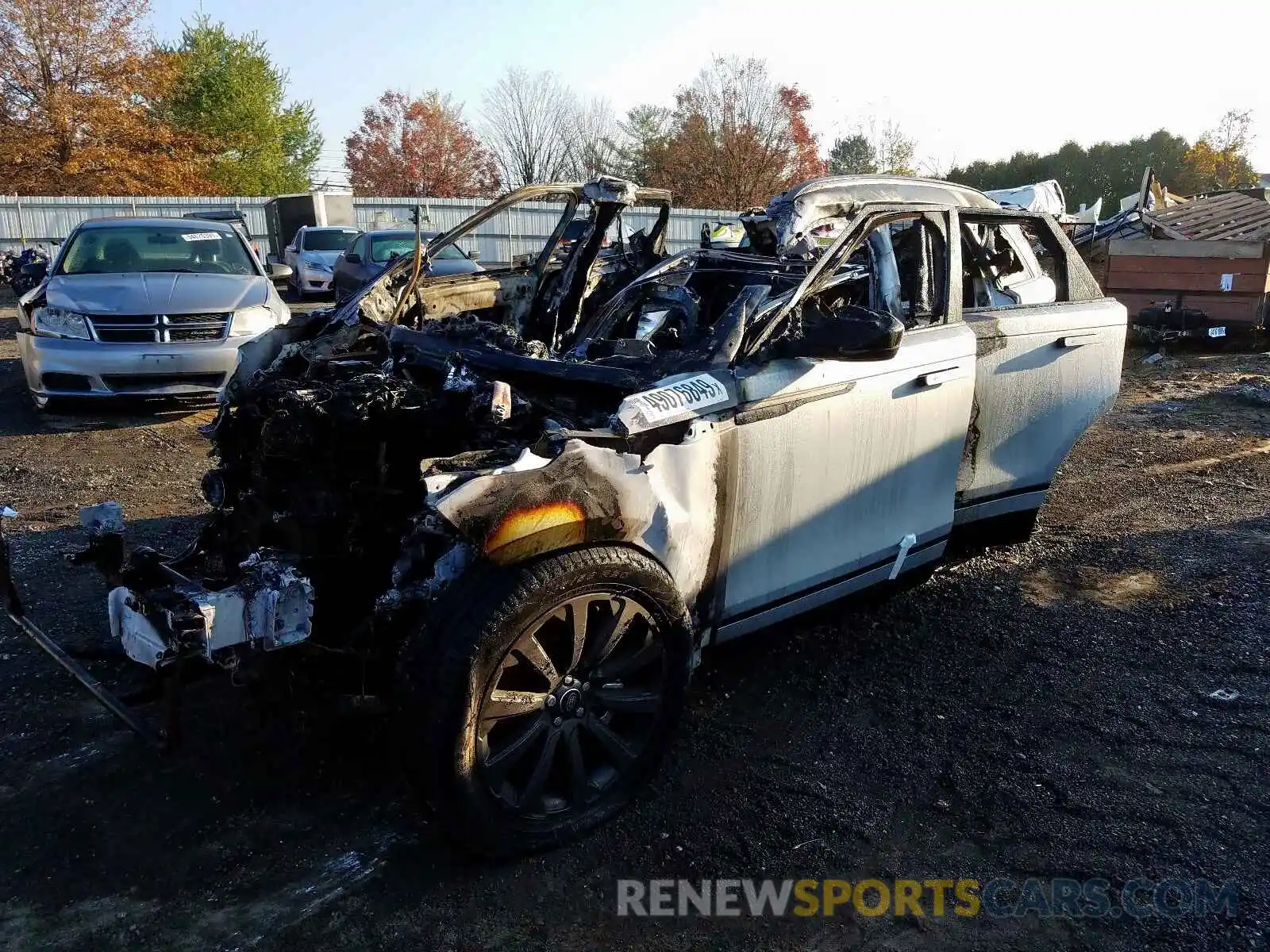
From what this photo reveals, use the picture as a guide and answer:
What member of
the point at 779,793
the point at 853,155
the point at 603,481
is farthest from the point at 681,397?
the point at 853,155

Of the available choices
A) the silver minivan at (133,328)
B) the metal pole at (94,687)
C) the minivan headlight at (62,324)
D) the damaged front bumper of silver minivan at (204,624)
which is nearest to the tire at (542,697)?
the damaged front bumper of silver minivan at (204,624)

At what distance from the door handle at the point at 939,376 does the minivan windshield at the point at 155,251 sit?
6711mm

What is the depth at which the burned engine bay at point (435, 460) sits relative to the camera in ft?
8.00

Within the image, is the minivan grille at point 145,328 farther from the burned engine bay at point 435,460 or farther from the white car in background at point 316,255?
the white car in background at point 316,255

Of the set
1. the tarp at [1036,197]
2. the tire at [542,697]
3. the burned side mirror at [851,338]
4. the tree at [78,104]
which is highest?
the tree at [78,104]

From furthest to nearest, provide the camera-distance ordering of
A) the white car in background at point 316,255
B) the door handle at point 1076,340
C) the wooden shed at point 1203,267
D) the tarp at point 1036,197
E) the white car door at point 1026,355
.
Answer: the white car in background at point 316,255, the wooden shed at point 1203,267, the tarp at point 1036,197, the door handle at point 1076,340, the white car door at point 1026,355

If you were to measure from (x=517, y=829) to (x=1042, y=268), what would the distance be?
12.9 ft

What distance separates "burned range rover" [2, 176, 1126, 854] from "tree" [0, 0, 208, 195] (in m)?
31.7

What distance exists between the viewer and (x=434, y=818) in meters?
2.47

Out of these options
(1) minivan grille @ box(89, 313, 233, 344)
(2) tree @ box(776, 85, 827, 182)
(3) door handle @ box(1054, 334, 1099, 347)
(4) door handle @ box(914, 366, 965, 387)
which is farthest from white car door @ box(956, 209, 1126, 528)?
(2) tree @ box(776, 85, 827, 182)

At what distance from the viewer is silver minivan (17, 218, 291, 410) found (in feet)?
23.6

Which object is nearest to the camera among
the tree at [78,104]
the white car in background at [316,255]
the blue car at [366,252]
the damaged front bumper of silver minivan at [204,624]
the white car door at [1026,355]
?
the damaged front bumper of silver minivan at [204,624]

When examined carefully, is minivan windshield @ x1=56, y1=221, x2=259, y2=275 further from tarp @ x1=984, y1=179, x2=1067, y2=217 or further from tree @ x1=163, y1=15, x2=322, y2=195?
tree @ x1=163, y1=15, x2=322, y2=195

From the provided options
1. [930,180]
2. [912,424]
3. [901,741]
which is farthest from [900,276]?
[901,741]
